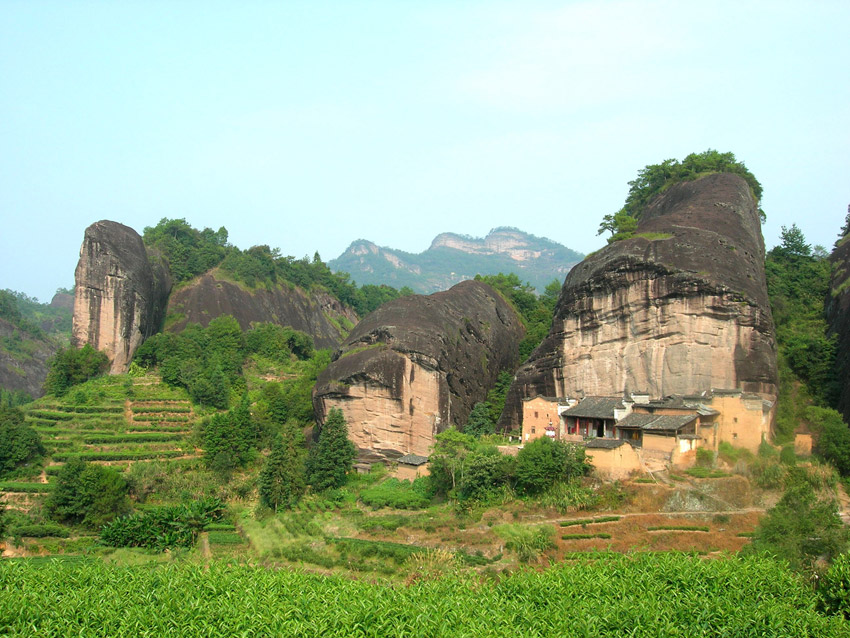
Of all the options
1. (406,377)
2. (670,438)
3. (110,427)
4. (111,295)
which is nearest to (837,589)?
(670,438)

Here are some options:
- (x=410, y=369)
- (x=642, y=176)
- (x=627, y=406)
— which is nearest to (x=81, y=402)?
(x=410, y=369)

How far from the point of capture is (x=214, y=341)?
4812 centimetres

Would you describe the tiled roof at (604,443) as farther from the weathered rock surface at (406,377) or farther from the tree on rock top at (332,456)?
the tree on rock top at (332,456)

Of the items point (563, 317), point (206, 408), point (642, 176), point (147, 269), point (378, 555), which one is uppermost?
point (642, 176)

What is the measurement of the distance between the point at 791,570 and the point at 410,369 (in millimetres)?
19087

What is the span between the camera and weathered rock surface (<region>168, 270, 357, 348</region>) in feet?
178

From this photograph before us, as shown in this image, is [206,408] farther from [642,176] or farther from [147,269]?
[642,176]

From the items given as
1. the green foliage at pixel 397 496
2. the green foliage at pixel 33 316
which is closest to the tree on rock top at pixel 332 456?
the green foliage at pixel 397 496

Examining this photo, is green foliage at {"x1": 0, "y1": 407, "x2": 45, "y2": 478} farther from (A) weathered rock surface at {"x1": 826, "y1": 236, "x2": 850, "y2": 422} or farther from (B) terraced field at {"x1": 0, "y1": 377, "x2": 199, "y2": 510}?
(A) weathered rock surface at {"x1": 826, "y1": 236, "x2": 850, "y2": 422}

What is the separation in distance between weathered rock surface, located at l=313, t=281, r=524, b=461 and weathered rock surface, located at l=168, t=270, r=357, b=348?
64.8ft

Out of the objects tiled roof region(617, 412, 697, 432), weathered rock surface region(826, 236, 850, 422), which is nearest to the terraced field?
tiled roof region(617, 412, 697, 432)

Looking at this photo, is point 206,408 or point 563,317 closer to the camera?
point 563,317

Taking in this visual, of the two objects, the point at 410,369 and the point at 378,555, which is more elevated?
the point at 410,369

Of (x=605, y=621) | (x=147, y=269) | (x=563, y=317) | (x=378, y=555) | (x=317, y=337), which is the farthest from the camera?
(x=317, y=337)
